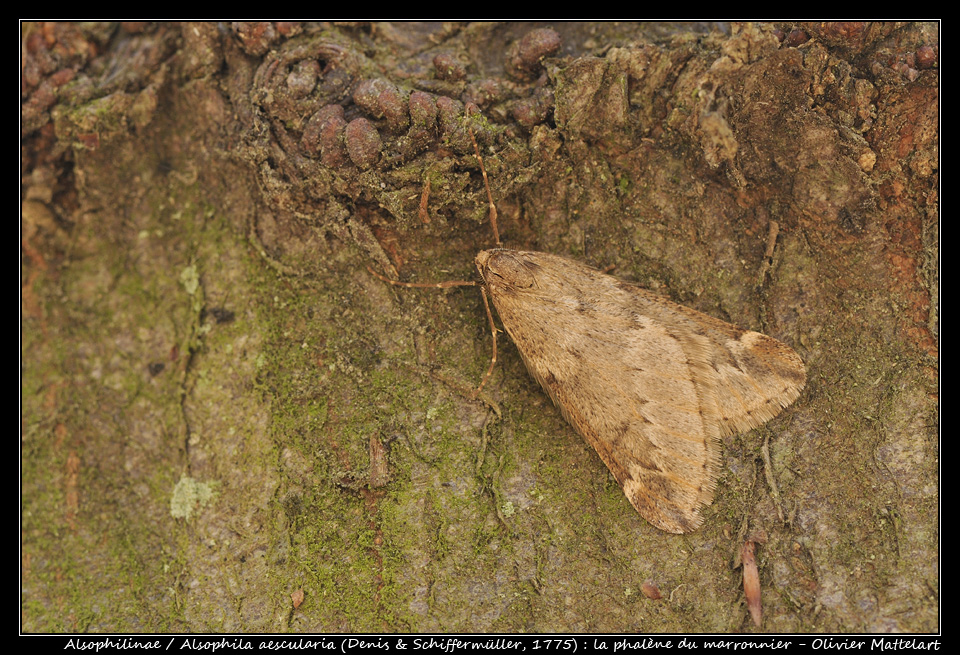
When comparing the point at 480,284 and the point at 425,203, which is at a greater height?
the point at 425,203

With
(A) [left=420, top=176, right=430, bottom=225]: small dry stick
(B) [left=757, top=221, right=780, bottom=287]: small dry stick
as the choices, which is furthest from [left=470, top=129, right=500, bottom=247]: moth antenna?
(B) [left=757, top=221, right=780, bottom=287]: small dry stick

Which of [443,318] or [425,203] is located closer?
[425,203]

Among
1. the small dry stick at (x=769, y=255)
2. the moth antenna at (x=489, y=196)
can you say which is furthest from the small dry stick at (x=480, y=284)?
the small dry stick at (x=769, y=255)

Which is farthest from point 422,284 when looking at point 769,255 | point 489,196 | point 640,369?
point 769,255

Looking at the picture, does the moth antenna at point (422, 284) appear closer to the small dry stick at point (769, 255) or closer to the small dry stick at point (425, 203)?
the small dry stick at point (425, 203)

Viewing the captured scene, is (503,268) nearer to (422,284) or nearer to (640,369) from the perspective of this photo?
(422,284)

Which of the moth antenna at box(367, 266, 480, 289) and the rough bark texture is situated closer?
the rough bark texture

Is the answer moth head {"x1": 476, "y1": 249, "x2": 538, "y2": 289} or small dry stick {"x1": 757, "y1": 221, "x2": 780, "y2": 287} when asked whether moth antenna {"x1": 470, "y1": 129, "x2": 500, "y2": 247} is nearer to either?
moth head {"x1": 476, "y1": 249, "x2": 538, "y2": 289}
